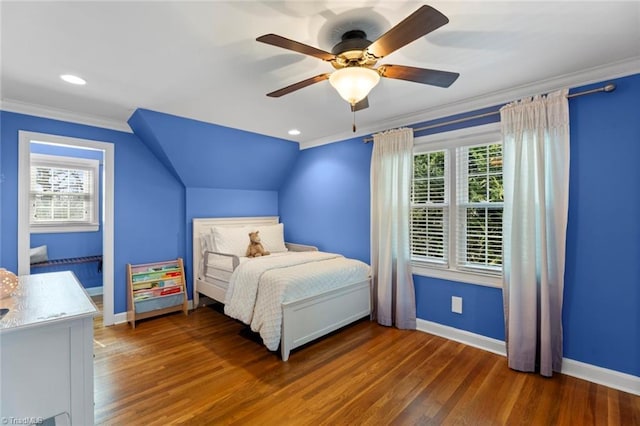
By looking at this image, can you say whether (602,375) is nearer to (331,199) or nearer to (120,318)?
(331,199)

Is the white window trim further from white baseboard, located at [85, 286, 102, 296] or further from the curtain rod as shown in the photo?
white baseboard, located at [85, 286, 102, 296]

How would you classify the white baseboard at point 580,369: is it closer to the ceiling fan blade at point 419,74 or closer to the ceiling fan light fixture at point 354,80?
the ceiling fan blade at point 419,74

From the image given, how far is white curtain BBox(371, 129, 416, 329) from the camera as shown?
127 inches

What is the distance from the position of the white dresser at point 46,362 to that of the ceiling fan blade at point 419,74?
2.01 meters

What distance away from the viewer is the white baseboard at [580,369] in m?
2.16

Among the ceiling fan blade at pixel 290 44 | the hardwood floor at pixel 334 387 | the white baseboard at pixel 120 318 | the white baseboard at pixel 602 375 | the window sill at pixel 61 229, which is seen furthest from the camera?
the window sill at pixel 61 229

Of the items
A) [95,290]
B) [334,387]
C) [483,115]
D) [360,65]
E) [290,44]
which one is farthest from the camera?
[95,290]

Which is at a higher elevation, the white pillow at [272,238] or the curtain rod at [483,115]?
the curtain rod at [483,115]

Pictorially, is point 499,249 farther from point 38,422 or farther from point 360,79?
point 38,422

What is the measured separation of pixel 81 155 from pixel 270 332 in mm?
4143

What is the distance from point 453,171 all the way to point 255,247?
253cm

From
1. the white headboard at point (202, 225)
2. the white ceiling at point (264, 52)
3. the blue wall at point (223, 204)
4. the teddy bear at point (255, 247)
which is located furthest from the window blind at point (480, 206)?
the white headboard at point (202, 225)

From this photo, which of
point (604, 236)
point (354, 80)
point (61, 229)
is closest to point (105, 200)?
point (61, 229)

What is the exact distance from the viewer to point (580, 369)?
91.7 inches
